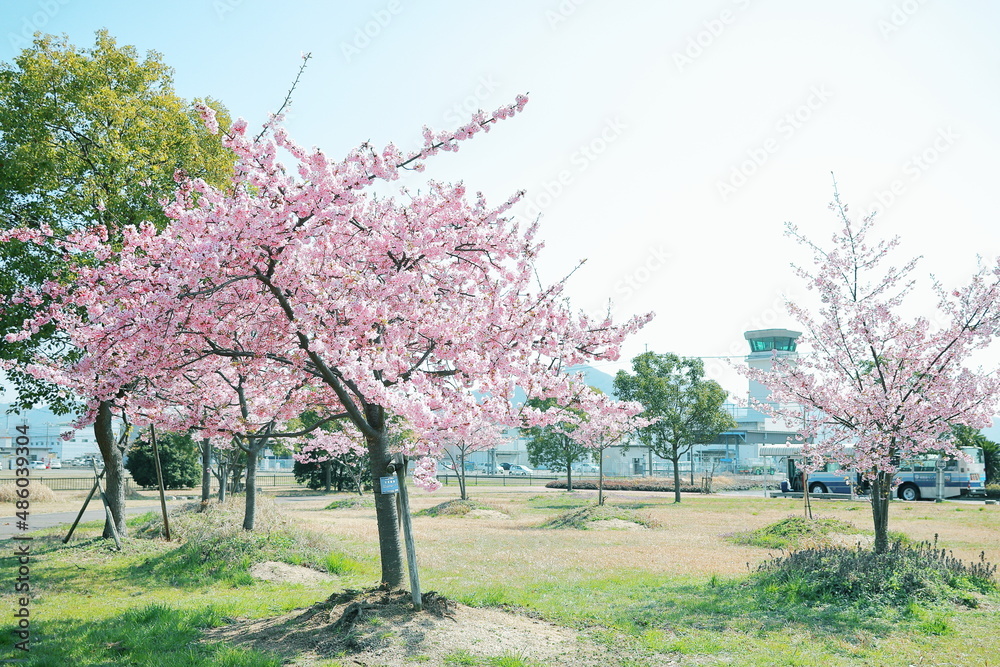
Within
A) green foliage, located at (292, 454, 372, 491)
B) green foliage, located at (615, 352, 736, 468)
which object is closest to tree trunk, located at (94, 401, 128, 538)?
green foliage, located at (615, 352, 736, 468)

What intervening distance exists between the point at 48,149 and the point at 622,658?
12.4m

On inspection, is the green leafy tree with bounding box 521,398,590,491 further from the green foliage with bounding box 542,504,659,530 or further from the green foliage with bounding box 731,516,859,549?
the green foliage with bounding box 731,516,859,549

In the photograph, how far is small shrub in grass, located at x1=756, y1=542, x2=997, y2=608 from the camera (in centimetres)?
831

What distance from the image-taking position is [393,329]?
7316 mm

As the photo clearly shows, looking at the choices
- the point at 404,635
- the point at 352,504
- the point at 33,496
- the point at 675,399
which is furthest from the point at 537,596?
the point at 33,496

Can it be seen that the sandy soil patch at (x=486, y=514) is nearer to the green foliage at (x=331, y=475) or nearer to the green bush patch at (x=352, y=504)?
the green bush patch at (x=352, y=504)

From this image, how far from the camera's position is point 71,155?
41.0ft

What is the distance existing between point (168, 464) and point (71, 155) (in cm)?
2647

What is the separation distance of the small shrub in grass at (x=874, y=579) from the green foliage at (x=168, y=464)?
30.6 m

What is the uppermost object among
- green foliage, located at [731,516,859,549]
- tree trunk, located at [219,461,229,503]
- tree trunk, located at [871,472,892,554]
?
tree trunk, located at [871,472,892,554]

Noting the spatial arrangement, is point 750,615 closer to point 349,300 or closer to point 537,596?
point 537,596

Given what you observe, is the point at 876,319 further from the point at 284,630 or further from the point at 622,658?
the point at 284,630

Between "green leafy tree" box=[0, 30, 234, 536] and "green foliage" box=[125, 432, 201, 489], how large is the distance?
2291cm
